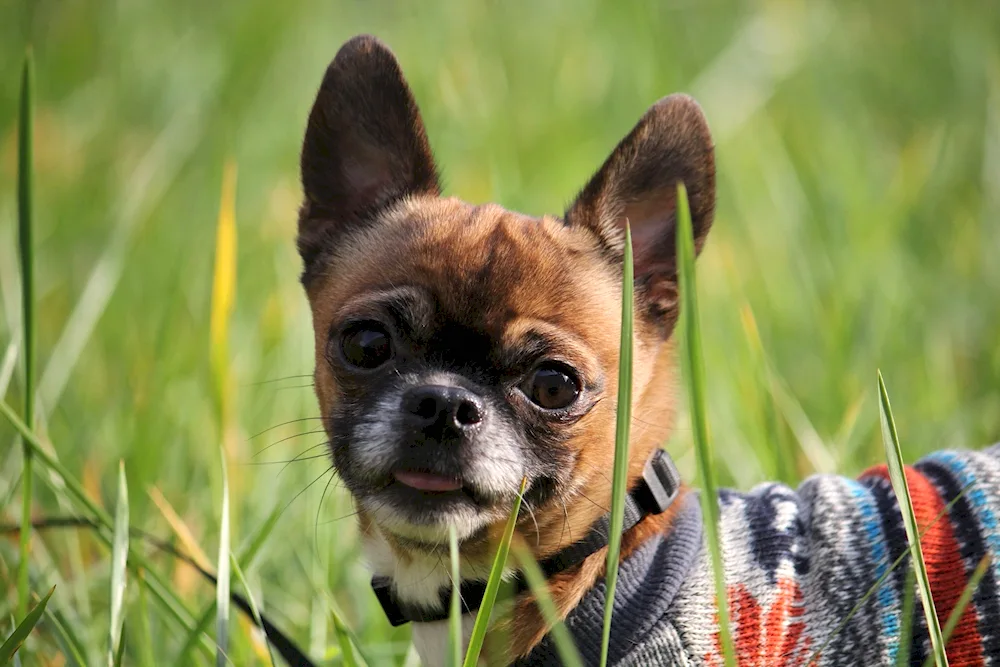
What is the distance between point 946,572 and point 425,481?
108 centimetres

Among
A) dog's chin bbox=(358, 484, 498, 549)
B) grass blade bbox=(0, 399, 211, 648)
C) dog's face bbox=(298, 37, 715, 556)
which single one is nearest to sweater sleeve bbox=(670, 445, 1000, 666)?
dog's face bbox=(298, 37, 715, 556)

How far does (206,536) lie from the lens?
3.08 meters

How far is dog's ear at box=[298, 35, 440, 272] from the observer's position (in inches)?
97.7

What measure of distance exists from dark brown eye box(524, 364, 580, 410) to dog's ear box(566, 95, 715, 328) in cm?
45

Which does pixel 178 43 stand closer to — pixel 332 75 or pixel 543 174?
pixel 543 174

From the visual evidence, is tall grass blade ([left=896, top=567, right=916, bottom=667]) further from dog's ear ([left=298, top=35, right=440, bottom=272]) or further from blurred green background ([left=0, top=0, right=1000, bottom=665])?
dog's ear ([left=298, top=35, right=440, bottom=272])

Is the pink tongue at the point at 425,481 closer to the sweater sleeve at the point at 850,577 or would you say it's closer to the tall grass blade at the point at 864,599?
the sweater sleeve at the point at 850,577

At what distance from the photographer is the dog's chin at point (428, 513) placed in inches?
82.6

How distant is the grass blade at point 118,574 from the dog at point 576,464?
46 centimetres

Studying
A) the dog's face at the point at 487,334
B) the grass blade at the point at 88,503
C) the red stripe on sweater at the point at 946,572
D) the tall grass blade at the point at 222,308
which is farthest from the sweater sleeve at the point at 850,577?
the tall grass blade at the point at 222,308

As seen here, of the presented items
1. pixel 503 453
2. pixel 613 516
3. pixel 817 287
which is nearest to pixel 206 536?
pixel 503 453

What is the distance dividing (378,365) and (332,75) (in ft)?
2.59

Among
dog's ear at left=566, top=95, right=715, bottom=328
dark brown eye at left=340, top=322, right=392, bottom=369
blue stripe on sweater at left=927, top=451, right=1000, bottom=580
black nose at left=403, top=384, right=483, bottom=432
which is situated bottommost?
blue stripe on sweater at left=927, top=451, right=1000, bottom=580

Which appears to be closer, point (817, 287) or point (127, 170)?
point (817, 287)
